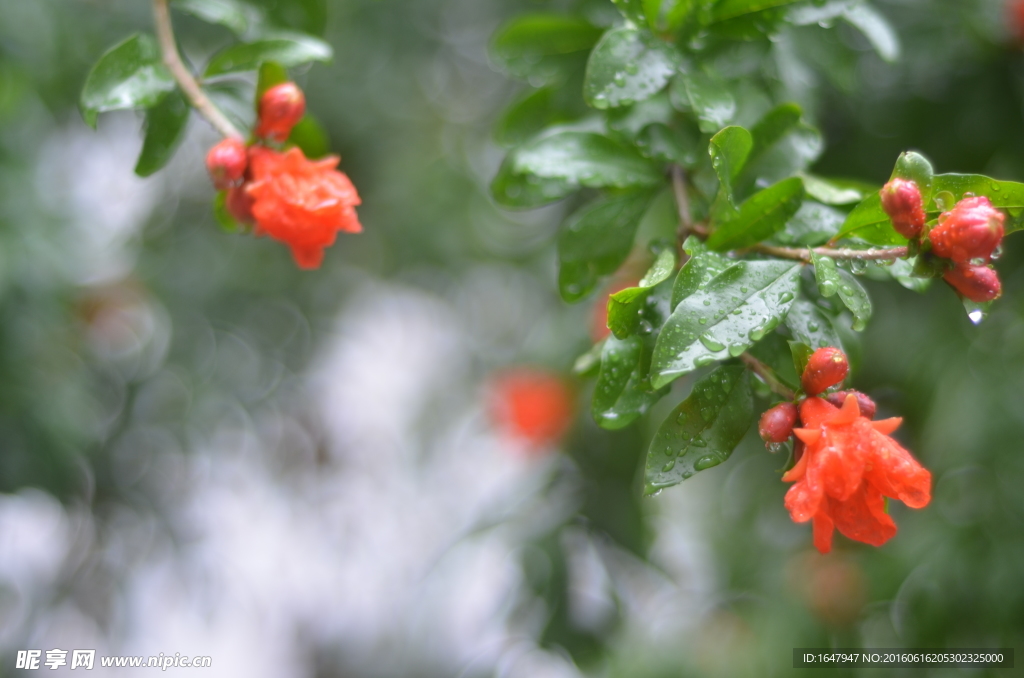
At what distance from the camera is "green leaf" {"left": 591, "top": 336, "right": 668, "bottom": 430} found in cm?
61

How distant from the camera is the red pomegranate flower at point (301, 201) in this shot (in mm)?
657

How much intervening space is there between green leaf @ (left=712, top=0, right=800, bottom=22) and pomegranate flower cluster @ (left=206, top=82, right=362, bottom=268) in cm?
40

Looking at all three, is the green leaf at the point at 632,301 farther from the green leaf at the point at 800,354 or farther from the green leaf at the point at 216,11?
the green leaf at the point at 216,11

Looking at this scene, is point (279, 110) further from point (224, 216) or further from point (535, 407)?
point (535, 407)

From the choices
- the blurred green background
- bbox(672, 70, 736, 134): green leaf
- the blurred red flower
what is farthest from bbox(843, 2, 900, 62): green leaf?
the blurred red flower

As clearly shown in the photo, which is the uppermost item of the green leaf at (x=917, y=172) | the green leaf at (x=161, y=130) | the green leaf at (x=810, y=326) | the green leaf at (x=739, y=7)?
the green leaf at (x=739, y=7)

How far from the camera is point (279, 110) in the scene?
0.71 meters

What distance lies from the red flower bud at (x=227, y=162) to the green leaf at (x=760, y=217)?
1.49 ft

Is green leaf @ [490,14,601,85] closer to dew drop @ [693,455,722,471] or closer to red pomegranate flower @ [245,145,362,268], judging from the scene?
red pomegranate flower @ [245,145,362,268]

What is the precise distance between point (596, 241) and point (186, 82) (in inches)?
18.4

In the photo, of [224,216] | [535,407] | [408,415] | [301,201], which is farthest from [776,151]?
[408,415]

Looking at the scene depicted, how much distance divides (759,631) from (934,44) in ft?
3.90

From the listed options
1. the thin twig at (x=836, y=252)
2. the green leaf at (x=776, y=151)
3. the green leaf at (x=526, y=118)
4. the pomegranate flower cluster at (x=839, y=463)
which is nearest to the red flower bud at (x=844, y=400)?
the pomegranate flower cluster at (x=839, y=463)

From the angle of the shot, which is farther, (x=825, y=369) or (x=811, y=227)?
(x=811, y=227)
